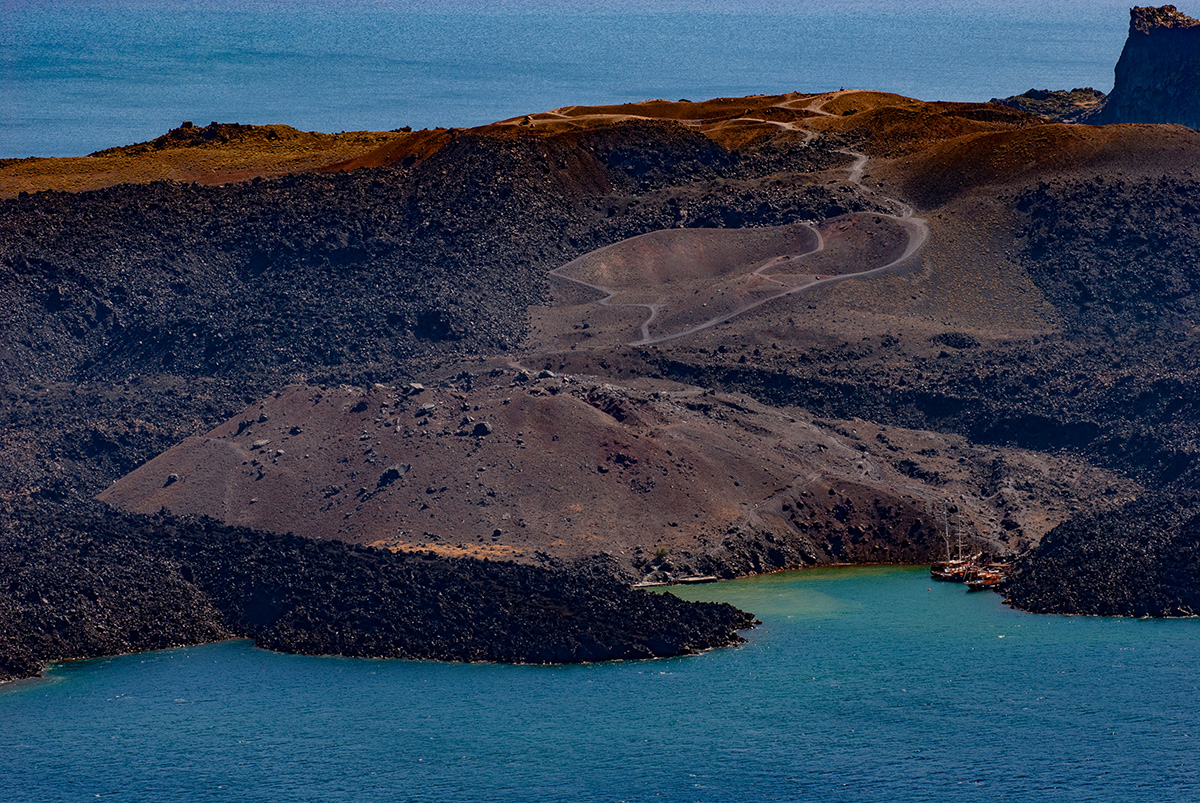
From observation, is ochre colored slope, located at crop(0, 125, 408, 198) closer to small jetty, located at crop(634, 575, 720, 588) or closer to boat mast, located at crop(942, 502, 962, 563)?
small jetty, located at crop(634, 575, 720, 588)

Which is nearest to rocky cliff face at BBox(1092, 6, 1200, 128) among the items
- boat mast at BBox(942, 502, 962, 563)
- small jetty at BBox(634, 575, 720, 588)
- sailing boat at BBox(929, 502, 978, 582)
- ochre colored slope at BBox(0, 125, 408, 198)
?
ochre colored slope at BBox(0, 125, 408, 198)

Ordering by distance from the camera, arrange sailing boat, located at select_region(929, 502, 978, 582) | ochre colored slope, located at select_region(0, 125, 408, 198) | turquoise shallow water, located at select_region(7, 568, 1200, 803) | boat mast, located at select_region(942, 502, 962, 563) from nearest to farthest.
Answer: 1. turquoise shallow water, located at select_region(7, 568, 1200, 803)
2. sailing boat, located at select_region(929, 502, 978, 582)
3. boat mast, located at select_region(942, 502, 962, 563)
4. ochre colored slope, located at select_region(0, 125, 408, 198)

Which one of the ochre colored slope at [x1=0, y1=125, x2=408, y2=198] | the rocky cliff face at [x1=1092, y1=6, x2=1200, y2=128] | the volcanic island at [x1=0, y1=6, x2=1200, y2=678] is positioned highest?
the rocky cliff face at [x1=1092, y1=6, x2=1200, y2=128]

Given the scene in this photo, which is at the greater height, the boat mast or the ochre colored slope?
the ochre colored slope

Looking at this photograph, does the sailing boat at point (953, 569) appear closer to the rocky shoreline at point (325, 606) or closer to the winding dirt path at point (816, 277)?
the rocky shoreline at point (325, 606)

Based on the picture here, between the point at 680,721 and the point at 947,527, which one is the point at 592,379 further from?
the point at 680,721

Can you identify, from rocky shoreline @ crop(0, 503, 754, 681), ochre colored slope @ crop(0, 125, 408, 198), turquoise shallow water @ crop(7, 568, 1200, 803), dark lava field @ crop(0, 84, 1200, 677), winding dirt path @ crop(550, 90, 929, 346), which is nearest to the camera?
turquoise shallow water @ crop(7, 568, 1200, 803)

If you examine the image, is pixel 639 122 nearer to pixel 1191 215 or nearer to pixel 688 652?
pixel 1191 215
